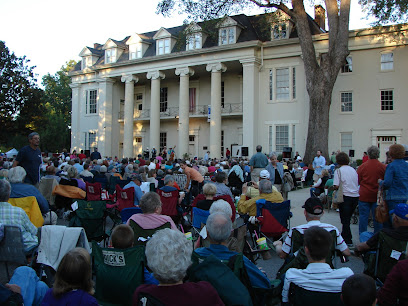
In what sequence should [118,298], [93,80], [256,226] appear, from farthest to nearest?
[93,80]
[256,226]
[118,298]

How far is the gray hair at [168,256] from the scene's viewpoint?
2.71 m

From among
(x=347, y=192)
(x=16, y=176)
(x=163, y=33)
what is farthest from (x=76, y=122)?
(x=347, y=192)

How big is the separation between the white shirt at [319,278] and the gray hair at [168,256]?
1.01 m

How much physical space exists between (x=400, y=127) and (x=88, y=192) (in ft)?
77.1

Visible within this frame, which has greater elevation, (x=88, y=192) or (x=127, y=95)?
(x=127, y=95)

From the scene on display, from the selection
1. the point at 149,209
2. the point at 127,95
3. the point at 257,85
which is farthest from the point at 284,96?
the point at 149,209

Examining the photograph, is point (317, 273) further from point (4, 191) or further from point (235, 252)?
point (4, 191)

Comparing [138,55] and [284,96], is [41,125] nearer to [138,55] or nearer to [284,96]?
[138,55]

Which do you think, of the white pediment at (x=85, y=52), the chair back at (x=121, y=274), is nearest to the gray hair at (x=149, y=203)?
the chair back at (x=121, y=274)

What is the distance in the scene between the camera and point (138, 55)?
36438mm

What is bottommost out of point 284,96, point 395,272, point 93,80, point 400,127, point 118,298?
point 118,298

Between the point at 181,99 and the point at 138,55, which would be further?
the point at 138,55

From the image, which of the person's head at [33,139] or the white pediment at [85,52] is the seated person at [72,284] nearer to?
the person's head at [33,139]

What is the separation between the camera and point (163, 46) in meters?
34.9
